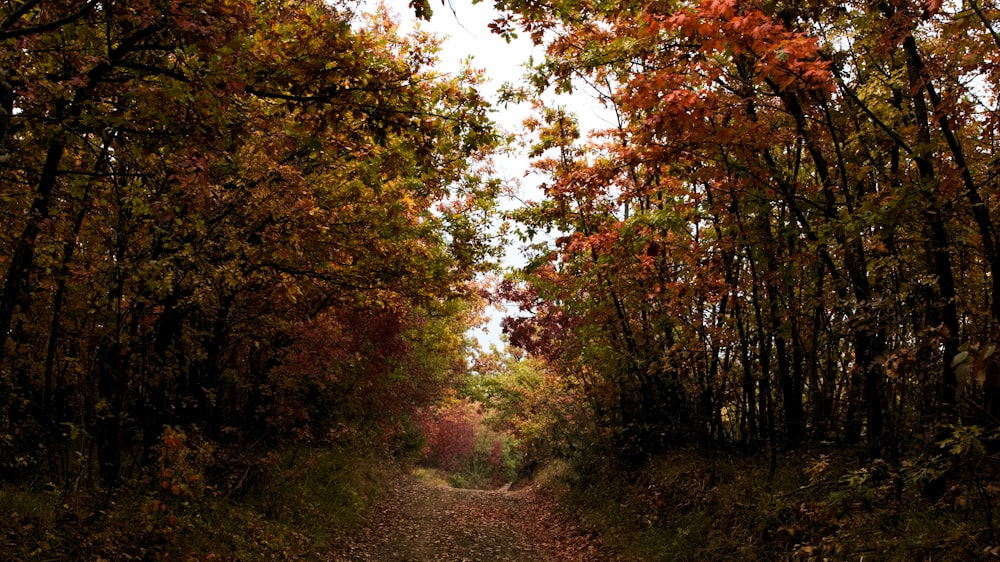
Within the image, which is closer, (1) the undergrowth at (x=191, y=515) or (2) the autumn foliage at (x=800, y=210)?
(2) the autumn foliage at (x=800, y=210)

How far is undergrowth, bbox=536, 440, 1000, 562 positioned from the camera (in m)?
4.91

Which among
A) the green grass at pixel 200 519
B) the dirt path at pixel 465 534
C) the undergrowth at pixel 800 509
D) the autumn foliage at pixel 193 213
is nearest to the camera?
the autumn foliage at pixel 193 213

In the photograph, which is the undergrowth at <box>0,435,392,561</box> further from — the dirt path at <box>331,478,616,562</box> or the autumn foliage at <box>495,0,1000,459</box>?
the autumn foliage at <box>495,0,1000,459</box>

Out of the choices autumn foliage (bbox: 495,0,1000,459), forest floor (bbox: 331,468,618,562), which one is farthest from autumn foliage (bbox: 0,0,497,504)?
forest floor (bbox: 331,468,618,562)

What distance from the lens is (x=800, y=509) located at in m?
6.58

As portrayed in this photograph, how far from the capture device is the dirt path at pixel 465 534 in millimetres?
9867

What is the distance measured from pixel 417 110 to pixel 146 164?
2.80 m

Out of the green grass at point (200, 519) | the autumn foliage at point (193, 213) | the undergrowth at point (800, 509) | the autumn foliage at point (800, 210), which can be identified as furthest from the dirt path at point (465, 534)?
the autumn foliage at point (800, 210)

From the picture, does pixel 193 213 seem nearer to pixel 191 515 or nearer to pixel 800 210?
pixel 191 515

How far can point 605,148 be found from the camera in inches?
515

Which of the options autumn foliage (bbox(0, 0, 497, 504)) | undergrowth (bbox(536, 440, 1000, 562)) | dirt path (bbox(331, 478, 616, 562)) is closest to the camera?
autumn foliage (bbox(0, 0, 497, 504))

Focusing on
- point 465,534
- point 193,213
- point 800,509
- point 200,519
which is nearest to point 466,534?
point 465,534

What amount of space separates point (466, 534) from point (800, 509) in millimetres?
7233

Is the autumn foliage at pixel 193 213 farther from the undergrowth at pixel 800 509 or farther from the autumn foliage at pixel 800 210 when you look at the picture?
the undergrowth at pixel 800 509
